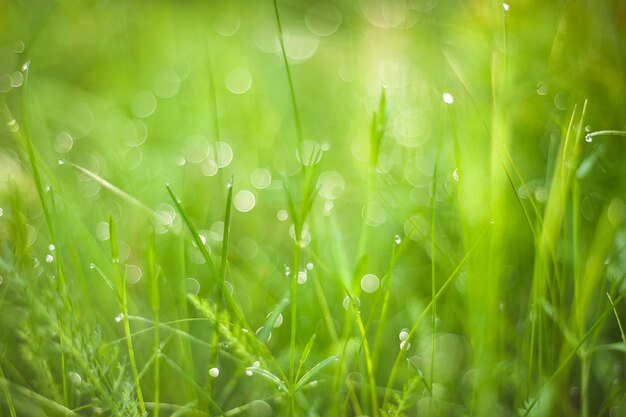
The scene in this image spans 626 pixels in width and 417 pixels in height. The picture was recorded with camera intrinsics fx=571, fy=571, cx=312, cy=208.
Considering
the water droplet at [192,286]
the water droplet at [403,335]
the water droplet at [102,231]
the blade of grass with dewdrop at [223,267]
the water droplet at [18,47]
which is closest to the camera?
the blade of grass with dewdrop at [223,267]

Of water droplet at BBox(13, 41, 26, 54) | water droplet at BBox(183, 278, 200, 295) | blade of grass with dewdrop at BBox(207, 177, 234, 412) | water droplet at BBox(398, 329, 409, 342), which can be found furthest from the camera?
water droplet at BBox(13, 41, 26, 54)

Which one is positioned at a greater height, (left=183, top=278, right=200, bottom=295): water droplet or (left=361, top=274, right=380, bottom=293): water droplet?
(left=183, top=278, right=200, bottom=295): water droplet

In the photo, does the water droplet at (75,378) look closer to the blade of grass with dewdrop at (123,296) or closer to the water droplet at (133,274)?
the blade of grass with dewdrop at (123,296)

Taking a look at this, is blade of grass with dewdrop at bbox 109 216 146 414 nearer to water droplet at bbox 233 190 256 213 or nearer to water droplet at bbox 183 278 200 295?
water droplet at bbox 183 278 200 295

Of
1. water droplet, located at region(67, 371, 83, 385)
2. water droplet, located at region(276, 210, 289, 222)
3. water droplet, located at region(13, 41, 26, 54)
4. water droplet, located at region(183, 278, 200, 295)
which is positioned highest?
water droplet, located at region(13, 41, 26, 54)

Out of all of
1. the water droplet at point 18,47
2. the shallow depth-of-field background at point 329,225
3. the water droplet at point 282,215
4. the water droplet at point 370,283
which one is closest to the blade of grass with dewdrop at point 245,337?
the shallow depth-of-field background at point 329,225

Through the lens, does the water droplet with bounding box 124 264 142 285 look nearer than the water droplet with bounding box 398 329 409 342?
No

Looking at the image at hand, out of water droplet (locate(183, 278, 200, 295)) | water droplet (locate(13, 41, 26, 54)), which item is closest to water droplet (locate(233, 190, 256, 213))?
water droplet (locate(183, 278, 200, 295))

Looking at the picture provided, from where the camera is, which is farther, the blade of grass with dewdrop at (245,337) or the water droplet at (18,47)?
the water droplet at (18,47)

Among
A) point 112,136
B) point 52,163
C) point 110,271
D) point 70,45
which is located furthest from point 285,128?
point 70,45
